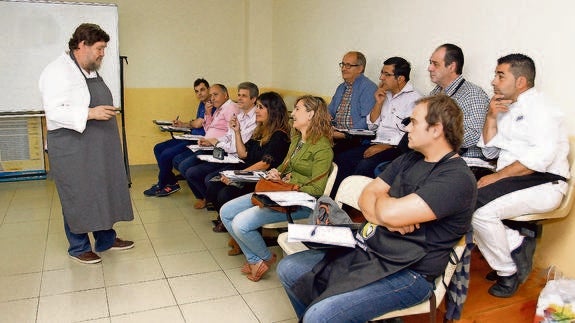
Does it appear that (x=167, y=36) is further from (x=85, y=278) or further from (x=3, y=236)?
(x=85, y=278)

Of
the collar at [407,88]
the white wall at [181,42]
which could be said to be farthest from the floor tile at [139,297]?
the white wall at [181,42]

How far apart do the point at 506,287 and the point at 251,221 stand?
1422mm

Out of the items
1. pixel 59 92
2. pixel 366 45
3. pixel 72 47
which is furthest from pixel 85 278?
pixel 366 45

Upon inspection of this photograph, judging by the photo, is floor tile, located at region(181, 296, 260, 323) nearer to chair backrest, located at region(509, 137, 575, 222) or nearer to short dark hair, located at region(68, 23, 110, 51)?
chair backrest, located at region(509, 137, 575, 222)

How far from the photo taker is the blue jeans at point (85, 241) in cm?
311

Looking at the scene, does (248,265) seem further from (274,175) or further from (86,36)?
(86,36)

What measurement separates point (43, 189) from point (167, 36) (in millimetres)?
2325

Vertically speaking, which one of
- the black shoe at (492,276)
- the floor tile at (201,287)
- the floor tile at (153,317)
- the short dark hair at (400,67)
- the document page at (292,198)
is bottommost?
the floor tile at (153,317)

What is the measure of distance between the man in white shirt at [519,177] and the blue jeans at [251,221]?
100cm

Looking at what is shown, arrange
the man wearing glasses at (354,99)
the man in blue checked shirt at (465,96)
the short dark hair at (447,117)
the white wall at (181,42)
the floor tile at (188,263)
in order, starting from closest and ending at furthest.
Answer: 1. the short dark hair at (447,117)
2. the man in blue checked shirt at (465,96)
3. the floor tile at (188,263)
4. the man wearing glasses at (354,99)
5. the white wall at (181,42)

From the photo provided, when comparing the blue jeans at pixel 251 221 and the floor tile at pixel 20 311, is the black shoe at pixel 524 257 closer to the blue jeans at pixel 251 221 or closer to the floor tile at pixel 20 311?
the blue jeans at pixel 251 221

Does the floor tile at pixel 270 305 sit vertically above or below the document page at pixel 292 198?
below

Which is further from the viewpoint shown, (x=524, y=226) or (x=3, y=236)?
(x=3, y=236)

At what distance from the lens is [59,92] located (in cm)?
277
